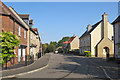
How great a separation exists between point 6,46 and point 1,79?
3.97 meters

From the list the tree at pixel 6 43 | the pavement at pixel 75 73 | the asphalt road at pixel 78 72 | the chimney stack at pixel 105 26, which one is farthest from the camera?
the chimney stack at pixel 105 26

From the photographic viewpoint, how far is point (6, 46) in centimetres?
1272

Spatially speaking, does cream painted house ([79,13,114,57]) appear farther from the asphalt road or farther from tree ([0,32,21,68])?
tree ([0,32,21,68])

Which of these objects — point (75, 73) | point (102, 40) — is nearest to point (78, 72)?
point (75, 73)

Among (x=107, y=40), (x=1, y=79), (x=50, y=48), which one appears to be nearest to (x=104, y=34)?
(x=107, y=40)

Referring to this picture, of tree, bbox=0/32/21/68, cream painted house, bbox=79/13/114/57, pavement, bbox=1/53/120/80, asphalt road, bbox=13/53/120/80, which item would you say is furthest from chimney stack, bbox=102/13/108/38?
tree, bbox=0/32/21/68

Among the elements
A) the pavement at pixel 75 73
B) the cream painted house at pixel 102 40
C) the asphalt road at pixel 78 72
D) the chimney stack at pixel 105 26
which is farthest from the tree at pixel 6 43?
the chimney stack at pixel 105 26

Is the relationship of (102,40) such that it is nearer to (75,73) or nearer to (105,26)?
(105,26)

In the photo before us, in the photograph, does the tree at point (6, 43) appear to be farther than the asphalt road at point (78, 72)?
Yes

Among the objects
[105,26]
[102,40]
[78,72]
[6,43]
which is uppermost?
[105,26]

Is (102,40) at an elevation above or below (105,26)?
below

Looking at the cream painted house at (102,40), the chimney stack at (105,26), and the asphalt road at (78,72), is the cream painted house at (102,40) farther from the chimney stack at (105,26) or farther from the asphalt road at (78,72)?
the asphalt road at (78,72)

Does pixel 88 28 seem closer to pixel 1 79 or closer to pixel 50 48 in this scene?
pixel 1 79

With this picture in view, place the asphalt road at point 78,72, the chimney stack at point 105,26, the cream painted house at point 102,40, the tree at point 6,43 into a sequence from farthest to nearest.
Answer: the chimney stack at point 105,26 → the cream painted house at point 102,40 → the tree at point 6,43 → the asphalt road at point 78,72
